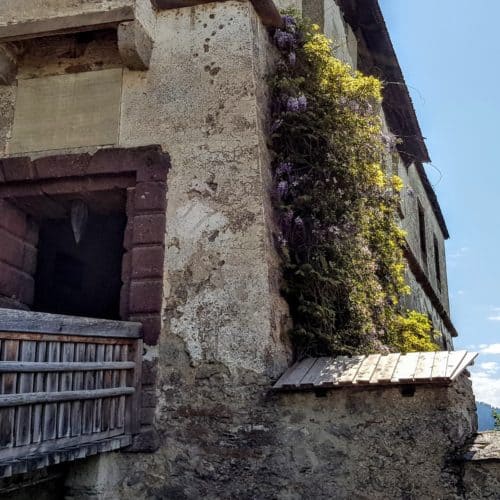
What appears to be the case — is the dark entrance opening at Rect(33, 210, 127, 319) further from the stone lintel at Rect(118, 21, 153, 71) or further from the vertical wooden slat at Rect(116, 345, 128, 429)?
the vertical wooden slat at Rect(116, 345, 128, 429)

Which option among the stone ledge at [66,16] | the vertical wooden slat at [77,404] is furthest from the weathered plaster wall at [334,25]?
the vertical wooden slat at [77,404]

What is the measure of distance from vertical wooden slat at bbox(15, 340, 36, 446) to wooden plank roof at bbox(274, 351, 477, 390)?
164 cm

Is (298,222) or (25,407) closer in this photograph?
(25,407)

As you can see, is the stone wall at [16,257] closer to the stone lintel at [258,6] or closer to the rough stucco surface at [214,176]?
the rough stucco surface at [214,176]

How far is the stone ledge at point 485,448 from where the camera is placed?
3.70 m

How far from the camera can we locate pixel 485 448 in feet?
12.5

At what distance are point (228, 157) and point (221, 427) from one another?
6.86ft

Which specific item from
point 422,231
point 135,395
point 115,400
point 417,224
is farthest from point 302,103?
point 422,231

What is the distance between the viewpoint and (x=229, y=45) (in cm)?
527

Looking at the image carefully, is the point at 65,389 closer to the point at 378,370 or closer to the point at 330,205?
the point at 378,370

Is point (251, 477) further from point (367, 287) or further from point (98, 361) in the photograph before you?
point (367, 287)

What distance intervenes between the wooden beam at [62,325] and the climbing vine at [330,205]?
1.29 metres

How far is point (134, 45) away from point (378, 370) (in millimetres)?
3278

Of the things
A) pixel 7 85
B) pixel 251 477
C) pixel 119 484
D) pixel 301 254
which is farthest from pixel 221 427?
pixel 7 85
